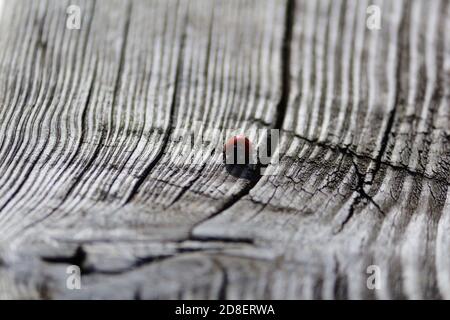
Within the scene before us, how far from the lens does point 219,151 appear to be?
5.74 feet

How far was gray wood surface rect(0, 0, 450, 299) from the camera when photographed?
1.22 metres

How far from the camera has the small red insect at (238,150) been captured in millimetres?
1617

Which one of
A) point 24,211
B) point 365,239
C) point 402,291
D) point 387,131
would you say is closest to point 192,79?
point 387,131

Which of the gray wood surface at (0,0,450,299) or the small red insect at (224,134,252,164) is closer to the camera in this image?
the gray wood surface at (0,0,450,299)

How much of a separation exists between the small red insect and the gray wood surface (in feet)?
0.14

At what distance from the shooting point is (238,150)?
5.56ft

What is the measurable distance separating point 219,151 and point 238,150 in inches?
3.0

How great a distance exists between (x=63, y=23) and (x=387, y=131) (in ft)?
4.06

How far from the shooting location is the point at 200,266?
121 cm

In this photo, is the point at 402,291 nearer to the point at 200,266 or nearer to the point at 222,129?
the point at 200,266

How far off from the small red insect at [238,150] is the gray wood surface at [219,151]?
0.04m

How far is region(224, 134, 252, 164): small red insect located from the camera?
1.62 m

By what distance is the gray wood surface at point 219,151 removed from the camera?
1220 millimetres

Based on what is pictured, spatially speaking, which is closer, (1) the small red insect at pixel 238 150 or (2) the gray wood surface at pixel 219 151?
(2) the gray wood surface at pixel 219 151
